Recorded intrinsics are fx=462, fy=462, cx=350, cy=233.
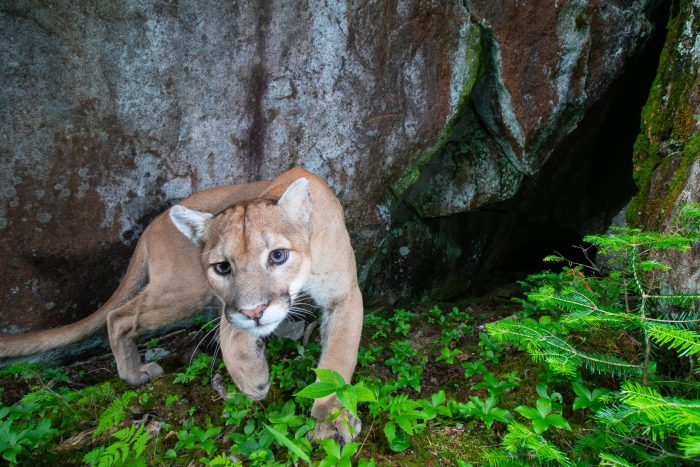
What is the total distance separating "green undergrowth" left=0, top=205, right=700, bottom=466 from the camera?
5.47 ft

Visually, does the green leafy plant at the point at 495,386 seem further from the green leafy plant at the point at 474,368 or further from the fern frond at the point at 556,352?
the fern frond at the point at 556,352

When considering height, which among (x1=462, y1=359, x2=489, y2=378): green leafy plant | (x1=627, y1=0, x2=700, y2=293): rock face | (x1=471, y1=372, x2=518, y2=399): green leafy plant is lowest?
(x1=462, y1=359, x2=489, y2=378): green leafy plant

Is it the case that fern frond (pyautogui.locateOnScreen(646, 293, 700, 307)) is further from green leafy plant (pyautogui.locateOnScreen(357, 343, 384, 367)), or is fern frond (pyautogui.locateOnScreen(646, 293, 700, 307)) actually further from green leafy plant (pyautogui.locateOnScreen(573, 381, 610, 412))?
green leafy plant (pyautogui.locateOnScreen(357, 343, 384, 367))

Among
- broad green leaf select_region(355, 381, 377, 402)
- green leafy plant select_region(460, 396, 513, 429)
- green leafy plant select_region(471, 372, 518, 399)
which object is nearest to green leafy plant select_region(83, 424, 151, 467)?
broad green leaf select_region(355, 381, 377, 402)

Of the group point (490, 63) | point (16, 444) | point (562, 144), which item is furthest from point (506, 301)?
point (16, 444)

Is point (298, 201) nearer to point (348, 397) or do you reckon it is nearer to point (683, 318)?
point (348, 397)

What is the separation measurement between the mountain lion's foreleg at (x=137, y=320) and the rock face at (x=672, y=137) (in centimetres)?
303

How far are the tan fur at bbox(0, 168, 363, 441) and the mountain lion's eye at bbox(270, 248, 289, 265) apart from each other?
0.8 inches

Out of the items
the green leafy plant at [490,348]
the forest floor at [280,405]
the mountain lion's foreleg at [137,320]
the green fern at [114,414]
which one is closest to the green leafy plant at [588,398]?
the forest floor at [280,405]

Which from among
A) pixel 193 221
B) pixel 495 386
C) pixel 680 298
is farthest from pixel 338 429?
pixel 680 298

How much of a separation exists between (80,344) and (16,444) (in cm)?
168

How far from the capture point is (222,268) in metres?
2.63

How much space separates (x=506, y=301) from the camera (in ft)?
15.8

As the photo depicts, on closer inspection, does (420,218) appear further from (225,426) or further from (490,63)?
(225,426)
